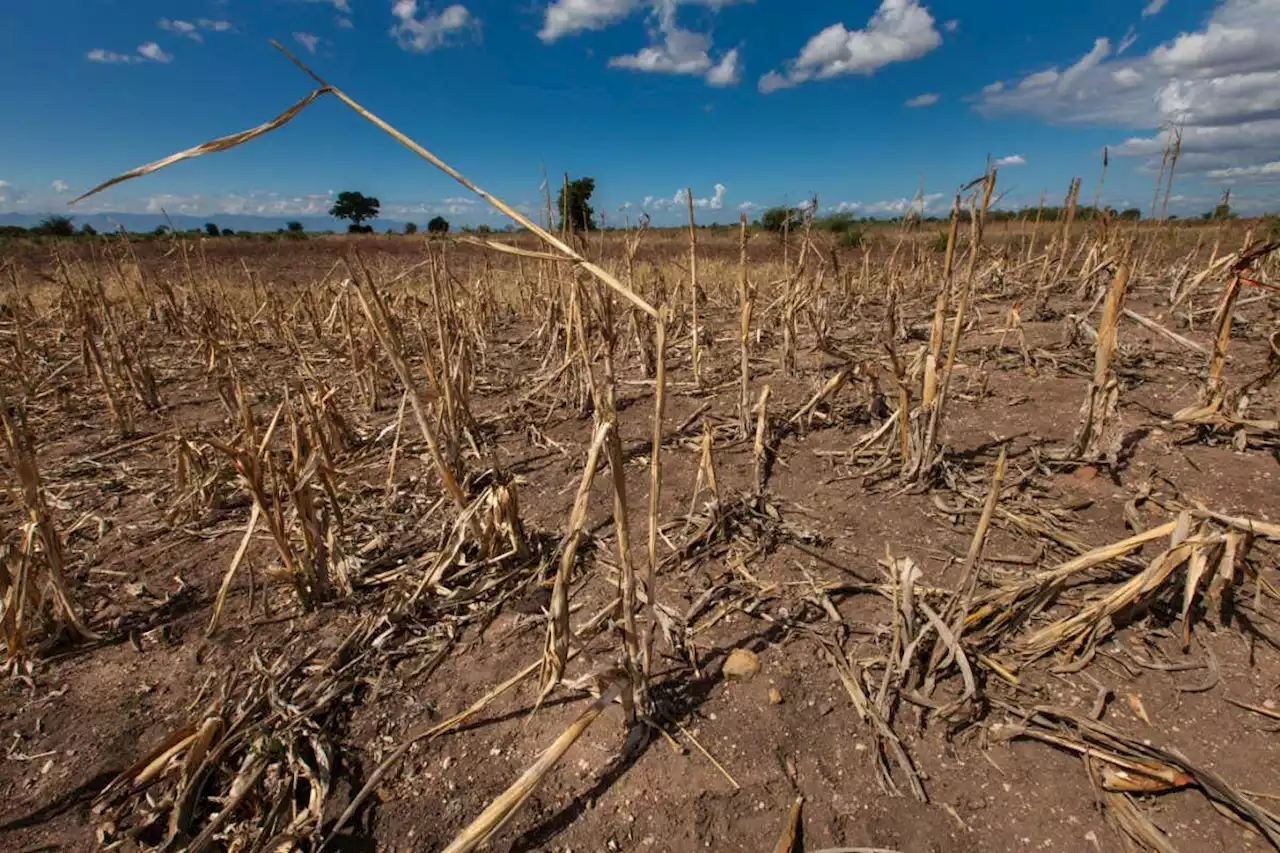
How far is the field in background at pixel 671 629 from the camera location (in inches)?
59.5

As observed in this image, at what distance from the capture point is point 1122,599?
180 cm

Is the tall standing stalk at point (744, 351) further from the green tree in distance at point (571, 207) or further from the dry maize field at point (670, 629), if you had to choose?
the green tree in distance at point (571, 207)

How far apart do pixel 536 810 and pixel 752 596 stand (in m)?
1.01

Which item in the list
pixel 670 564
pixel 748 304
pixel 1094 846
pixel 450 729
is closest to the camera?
pixel 1094 846

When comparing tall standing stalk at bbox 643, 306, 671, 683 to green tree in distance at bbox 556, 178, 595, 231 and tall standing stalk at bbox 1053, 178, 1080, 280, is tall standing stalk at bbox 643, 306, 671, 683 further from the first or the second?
tall standing stalk at bbox 1053, 178, 1080, 280

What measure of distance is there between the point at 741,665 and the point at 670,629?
25 centimetres

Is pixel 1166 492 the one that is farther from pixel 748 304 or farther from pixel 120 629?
pixel 120 629

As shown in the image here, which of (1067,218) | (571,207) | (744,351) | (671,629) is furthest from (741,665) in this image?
(1067,218)

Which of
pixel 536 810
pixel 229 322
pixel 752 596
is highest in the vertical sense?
pixel 229 322

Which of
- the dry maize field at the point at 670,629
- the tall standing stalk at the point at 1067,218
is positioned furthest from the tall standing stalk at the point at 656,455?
the tall standing stalk at the point at 1067,218

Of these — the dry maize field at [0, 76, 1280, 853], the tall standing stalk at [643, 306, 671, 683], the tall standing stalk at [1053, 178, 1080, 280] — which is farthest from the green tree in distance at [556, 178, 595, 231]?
the tall standing stalk at [1053, 178, 1080, 280]

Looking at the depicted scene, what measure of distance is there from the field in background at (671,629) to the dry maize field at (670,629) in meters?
0.01

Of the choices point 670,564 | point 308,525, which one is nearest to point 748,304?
point 670,564

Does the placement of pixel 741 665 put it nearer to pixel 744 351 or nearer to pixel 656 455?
pixel 656 455
